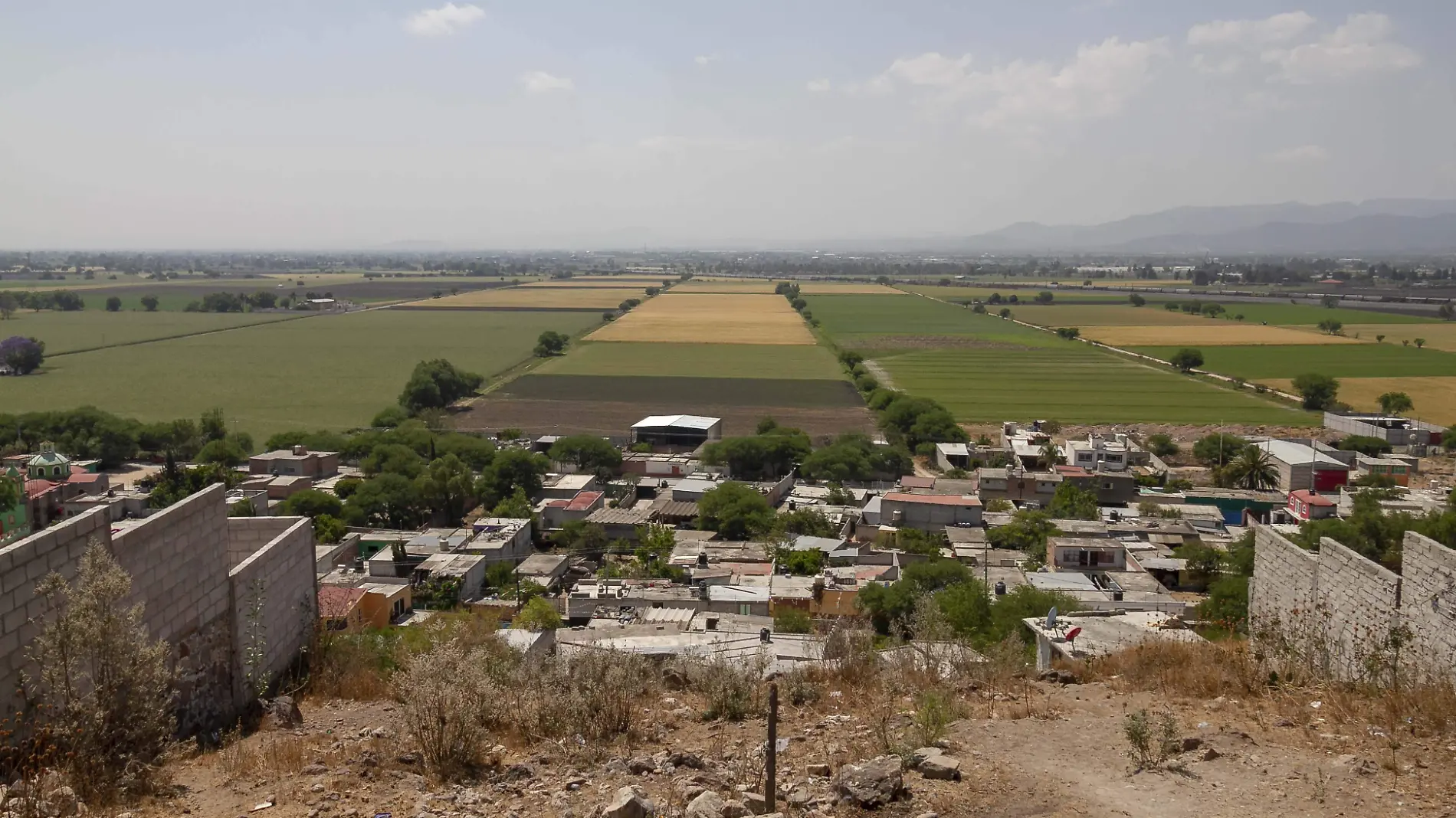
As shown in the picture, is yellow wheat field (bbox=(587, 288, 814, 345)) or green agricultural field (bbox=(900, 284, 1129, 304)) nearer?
yellow wheat field (bbox=(587, 288, 814, 345))

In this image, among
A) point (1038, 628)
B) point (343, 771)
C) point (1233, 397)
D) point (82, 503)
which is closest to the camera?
point (343, 771)

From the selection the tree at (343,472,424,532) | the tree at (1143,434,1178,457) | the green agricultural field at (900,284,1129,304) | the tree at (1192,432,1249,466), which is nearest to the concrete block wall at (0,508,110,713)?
the tree at (343,472,424,532)

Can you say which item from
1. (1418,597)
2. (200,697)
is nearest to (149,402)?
(200,697)

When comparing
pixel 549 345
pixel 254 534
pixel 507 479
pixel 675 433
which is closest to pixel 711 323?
pixel 549 345

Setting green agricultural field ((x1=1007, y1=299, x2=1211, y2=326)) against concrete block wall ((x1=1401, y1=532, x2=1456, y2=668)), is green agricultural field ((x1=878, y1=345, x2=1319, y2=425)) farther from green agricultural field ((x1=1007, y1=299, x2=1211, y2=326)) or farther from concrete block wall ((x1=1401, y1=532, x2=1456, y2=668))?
concrete block wall ((x1=1401, y1=532, x2=1456, y2=668))

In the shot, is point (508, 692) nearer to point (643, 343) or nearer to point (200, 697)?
point (200, 697)

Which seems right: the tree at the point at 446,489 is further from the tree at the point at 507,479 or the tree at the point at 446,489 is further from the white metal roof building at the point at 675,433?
the white metal roof building at the point at 675,433

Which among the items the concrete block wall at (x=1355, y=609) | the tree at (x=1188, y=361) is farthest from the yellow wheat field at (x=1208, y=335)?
the concrete block wall at (x=1355, y=609)
